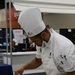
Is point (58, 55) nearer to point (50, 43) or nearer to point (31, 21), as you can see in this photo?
point (50, 43)

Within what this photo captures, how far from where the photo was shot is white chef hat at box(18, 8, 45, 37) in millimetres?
1255

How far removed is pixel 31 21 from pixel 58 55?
0.81 feet

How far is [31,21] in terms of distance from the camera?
127 cm

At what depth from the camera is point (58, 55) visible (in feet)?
4.15

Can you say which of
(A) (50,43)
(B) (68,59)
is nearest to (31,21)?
(A) (50,43)

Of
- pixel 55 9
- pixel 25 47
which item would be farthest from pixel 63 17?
pixel 55 9

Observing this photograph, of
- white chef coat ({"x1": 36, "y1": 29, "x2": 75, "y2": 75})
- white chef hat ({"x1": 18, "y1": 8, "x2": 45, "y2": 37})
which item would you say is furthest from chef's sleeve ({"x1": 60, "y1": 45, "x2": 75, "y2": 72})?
white chef hat ({"x1": 18, "y1": 8, "x2": 45, "y2": 37})

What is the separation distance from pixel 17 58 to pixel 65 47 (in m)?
1.73

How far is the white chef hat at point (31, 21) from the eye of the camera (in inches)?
49.4

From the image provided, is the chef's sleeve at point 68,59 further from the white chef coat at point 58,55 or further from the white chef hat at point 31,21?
the white chef hat at point 31,21

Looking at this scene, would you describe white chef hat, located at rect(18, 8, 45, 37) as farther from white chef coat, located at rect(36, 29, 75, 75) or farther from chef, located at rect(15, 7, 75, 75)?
white chef coat, located at rect(36, 29, 75, 75)

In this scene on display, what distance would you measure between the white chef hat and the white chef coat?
0.33 feet

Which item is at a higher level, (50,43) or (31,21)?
(31,21)

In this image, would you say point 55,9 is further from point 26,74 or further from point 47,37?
point 47,37
